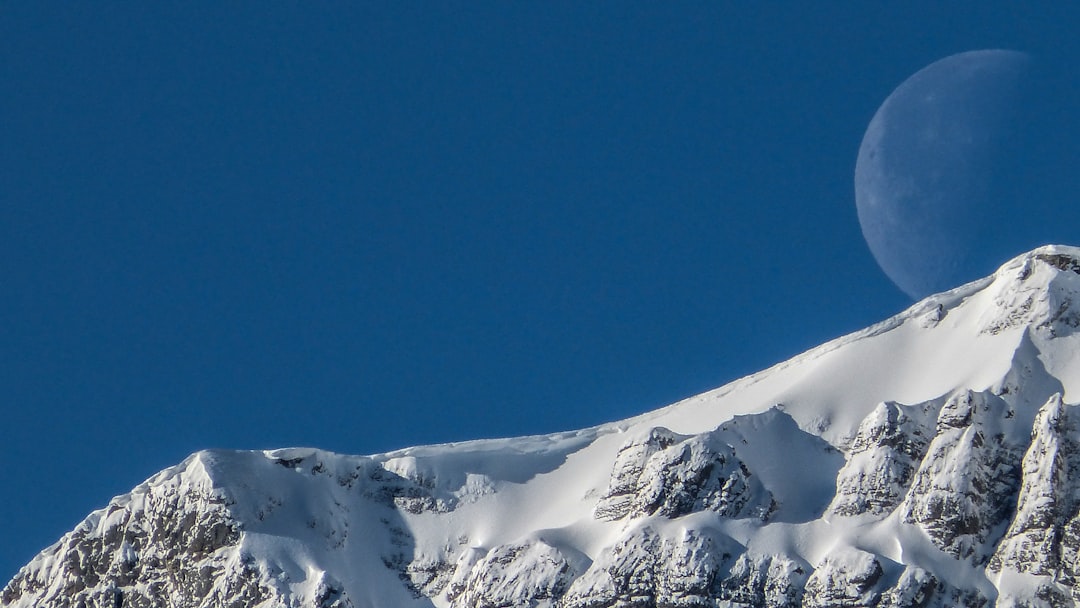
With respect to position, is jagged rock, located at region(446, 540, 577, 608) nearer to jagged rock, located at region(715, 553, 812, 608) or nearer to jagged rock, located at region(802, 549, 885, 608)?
jagged rock, located at region(715, 553, 812, 608)

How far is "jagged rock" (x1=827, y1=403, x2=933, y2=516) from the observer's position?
503 ft

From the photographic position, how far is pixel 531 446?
183500 millimetres

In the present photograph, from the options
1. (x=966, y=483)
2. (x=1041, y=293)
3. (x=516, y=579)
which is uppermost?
(x=1041, y=293)

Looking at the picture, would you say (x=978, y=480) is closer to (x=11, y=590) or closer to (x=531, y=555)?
(x=531, y=555)

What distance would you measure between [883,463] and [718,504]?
1343cm

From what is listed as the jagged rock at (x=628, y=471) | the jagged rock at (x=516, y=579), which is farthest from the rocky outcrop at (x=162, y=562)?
the jagged rock at (x=628, y=471)

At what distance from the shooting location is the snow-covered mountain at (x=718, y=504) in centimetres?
14550

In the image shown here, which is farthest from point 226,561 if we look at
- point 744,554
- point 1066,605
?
point 1066,605

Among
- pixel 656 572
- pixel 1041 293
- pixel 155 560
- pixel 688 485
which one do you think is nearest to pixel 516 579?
pixel 656 572

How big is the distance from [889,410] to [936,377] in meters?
10.8

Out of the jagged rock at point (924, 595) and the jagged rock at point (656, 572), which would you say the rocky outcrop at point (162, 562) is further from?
the jagged rock at point (924, 595)

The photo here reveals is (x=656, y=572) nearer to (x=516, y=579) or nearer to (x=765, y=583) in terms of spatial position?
(x=765, y=583)

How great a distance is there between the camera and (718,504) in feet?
506

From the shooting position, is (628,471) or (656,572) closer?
(656,572)
